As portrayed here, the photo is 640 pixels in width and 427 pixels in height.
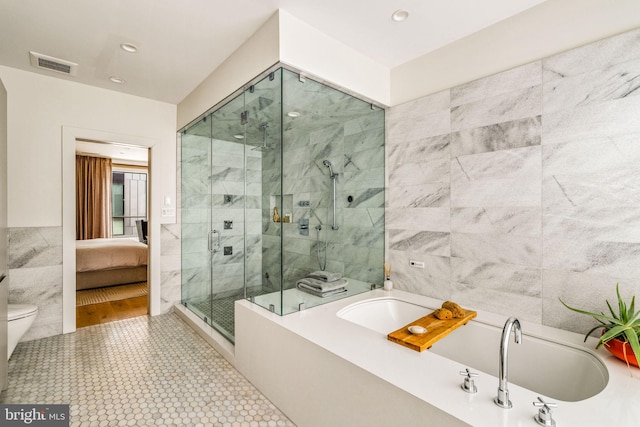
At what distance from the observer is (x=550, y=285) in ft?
6.27

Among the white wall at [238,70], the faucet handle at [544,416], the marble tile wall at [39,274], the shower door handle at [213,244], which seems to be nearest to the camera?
the faucet handle at [544,416]

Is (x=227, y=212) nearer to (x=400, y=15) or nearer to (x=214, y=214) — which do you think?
(x=214, y=214)

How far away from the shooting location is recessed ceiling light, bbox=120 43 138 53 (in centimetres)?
239

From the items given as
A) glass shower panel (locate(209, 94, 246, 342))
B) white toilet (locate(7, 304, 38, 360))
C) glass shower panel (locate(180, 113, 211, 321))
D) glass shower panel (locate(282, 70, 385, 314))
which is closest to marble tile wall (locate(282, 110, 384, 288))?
glass shower panel (locate(282, 70, 385, 314))

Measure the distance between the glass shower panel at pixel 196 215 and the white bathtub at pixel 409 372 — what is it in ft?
3.92

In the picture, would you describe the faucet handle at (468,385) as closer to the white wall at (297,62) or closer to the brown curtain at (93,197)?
the white wall at (297,62)

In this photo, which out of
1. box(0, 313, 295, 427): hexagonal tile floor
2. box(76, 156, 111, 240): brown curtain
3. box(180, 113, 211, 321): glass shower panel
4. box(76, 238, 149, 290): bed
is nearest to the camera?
box(0, 313, 295, 427): hexagonal tile floor

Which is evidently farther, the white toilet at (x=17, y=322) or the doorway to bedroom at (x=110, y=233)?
the doorway to bedroom at (x=110, y=233)

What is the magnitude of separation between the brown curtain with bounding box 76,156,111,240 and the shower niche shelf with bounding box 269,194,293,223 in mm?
6478

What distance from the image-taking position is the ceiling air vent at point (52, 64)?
99.6 inches

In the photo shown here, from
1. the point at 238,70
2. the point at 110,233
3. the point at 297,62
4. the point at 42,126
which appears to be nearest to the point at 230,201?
the point at 238,70

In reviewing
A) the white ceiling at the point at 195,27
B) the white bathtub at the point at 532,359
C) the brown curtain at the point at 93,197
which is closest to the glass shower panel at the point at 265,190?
the white ceiling at the point at 195,27

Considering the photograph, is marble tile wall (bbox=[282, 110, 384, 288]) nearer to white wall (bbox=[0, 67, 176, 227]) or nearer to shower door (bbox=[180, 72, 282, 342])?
shower door (bbox=[180, 72, 282, 342])

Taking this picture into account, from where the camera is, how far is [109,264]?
456 centimetres
